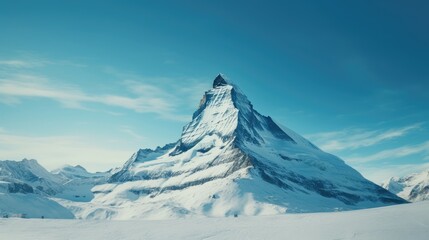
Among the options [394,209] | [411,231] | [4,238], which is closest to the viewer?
[411,231]

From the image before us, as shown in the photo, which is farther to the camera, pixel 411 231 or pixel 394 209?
pixel 394 209

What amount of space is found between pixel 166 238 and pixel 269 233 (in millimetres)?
7991

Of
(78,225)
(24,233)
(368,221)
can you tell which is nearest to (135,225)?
(78,225)

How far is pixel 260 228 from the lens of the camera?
109 ft

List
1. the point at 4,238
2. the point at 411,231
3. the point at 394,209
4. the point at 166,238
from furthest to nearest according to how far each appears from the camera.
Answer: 1. the point at 394,209
2. the point at 4,238
3. the point at 166,238
4. the point at 411,231

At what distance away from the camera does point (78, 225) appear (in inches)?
1511

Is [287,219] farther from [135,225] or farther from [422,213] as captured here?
[135,225]

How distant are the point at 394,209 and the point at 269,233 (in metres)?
12.8

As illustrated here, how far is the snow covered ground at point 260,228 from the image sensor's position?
96.6 feet

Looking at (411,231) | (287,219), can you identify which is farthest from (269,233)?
(411,231)

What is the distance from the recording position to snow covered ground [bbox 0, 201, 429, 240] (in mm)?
29438

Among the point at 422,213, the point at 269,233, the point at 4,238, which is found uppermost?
the point at 422,213

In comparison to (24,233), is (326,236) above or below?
above

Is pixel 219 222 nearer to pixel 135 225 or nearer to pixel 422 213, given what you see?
pixel 135 225
